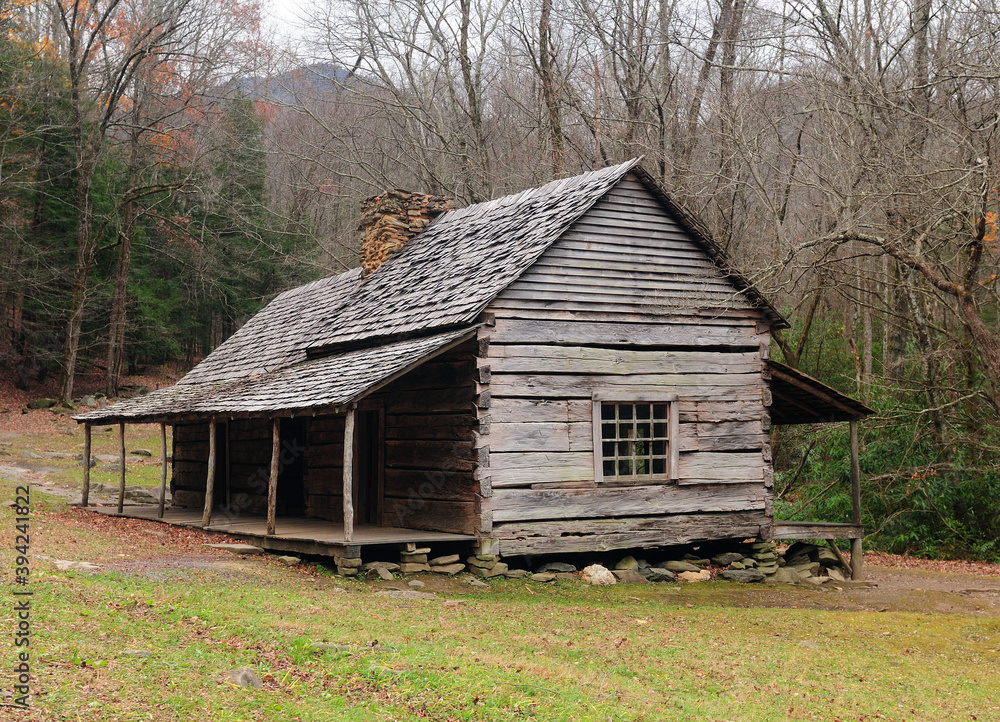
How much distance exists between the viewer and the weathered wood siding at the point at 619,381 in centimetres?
1348

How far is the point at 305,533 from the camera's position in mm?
13852

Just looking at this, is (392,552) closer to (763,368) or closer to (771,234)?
(763,368)

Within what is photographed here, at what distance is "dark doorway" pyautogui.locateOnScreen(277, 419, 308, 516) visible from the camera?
1798cm

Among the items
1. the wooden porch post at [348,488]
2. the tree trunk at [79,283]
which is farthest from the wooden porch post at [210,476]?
the tree trunk at [79,283]

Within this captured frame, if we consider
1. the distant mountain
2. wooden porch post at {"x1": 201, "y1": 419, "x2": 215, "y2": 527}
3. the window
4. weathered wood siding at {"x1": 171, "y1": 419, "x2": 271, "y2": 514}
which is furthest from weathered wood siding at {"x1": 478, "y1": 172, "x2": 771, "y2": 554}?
the distant mountain

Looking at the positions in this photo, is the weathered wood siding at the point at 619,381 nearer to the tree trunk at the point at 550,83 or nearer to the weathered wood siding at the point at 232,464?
the weathered wood siding at the point at 232,464

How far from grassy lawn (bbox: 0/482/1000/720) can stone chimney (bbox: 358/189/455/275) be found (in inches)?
337

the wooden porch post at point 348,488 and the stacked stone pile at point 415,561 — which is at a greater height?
the wooden porch post at point 348,488

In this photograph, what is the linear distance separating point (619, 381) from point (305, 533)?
5.30 metres

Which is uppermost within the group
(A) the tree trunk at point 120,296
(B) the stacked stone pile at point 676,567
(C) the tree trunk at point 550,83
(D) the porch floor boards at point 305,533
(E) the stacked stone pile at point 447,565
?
(C) the tree trunk at point 550,83

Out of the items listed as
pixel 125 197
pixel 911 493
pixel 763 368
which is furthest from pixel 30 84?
pixel 911 493

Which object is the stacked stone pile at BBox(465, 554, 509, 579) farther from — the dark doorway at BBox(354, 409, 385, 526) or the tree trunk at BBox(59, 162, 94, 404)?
the tree trunk at BBox(59, 162, 94, 404)

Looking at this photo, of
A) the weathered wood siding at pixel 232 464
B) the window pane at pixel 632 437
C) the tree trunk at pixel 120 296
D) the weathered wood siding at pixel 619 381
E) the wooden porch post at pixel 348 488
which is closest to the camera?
the wooden porch post at pixel 348 488

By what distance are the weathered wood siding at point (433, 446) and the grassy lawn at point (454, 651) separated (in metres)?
1.53
